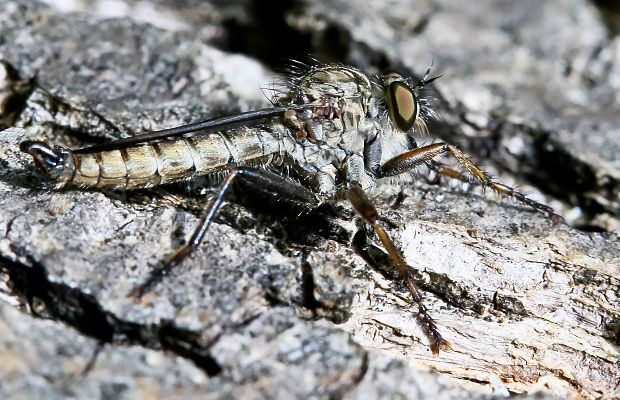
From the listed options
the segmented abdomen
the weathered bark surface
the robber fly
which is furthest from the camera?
the robber fly

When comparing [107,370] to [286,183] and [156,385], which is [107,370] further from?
[286,183]

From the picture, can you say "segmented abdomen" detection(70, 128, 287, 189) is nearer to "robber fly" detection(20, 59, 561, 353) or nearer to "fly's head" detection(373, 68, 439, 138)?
"robber fly" detection(20, 59, 561, 353)

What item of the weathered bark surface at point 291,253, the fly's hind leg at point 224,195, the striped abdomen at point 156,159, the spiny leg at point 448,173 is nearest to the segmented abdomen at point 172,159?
the striped abdomen at point 156,159

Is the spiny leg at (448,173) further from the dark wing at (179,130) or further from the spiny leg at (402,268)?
the dark wing at (179,130)

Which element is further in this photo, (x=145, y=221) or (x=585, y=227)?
(x=585, y=227)

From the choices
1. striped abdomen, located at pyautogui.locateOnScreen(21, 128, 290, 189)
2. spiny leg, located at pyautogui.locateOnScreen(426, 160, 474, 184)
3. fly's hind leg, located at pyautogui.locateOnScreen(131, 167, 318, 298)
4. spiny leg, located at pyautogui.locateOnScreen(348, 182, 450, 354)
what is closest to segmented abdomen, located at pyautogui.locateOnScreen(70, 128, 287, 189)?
striped abdomen, located at pyautogui.locateOnScreen(21, 128, 290, 189)

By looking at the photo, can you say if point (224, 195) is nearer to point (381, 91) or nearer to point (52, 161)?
point (52, 161)

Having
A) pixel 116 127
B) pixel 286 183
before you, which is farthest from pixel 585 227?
pixel 116 127
